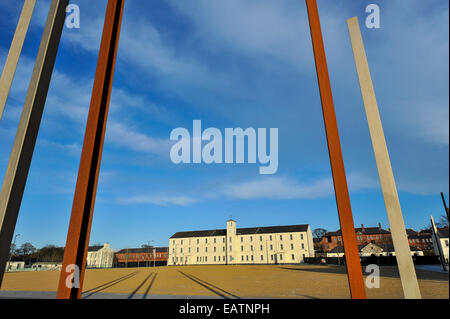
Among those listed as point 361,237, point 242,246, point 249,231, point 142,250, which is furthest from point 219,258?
point 361,237

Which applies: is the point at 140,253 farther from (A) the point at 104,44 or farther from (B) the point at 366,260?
(A) the point at 104,44

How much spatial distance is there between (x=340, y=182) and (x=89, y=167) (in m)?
2.40

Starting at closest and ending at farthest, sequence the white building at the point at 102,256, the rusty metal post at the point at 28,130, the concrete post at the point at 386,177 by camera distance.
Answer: the concrete post at the point at 386,177 → the rusty metal post at the point at 28,130 → the white building at the point at 102,256

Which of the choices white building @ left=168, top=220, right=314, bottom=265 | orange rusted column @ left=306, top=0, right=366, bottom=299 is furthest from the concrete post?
white building @ left=168, top=220, right=314, bottom=265

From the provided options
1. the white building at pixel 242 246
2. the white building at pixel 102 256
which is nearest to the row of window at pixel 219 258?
the white building at pixel 242 246

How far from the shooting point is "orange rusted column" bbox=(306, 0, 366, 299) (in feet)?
7.12

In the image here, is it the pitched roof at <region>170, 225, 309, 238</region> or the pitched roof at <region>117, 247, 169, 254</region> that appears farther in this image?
the pitched roof at <region>117, 247, 169, 254</region>

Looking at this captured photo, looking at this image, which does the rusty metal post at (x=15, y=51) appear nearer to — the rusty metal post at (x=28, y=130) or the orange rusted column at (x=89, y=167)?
the rusty metal post at (x=28, y=130)

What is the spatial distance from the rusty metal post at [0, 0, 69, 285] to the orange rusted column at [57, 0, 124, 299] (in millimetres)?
729

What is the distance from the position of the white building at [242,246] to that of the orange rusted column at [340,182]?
4872 cm

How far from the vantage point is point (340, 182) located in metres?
2.27

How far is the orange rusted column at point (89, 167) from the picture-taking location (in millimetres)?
2326

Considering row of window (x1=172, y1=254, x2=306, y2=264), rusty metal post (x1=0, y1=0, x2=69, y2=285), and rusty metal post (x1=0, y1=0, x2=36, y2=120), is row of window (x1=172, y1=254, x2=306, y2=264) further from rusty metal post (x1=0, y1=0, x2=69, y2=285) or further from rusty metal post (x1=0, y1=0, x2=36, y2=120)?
rusty metal post (x1=0, y1=0, x2=36, y2=120)
